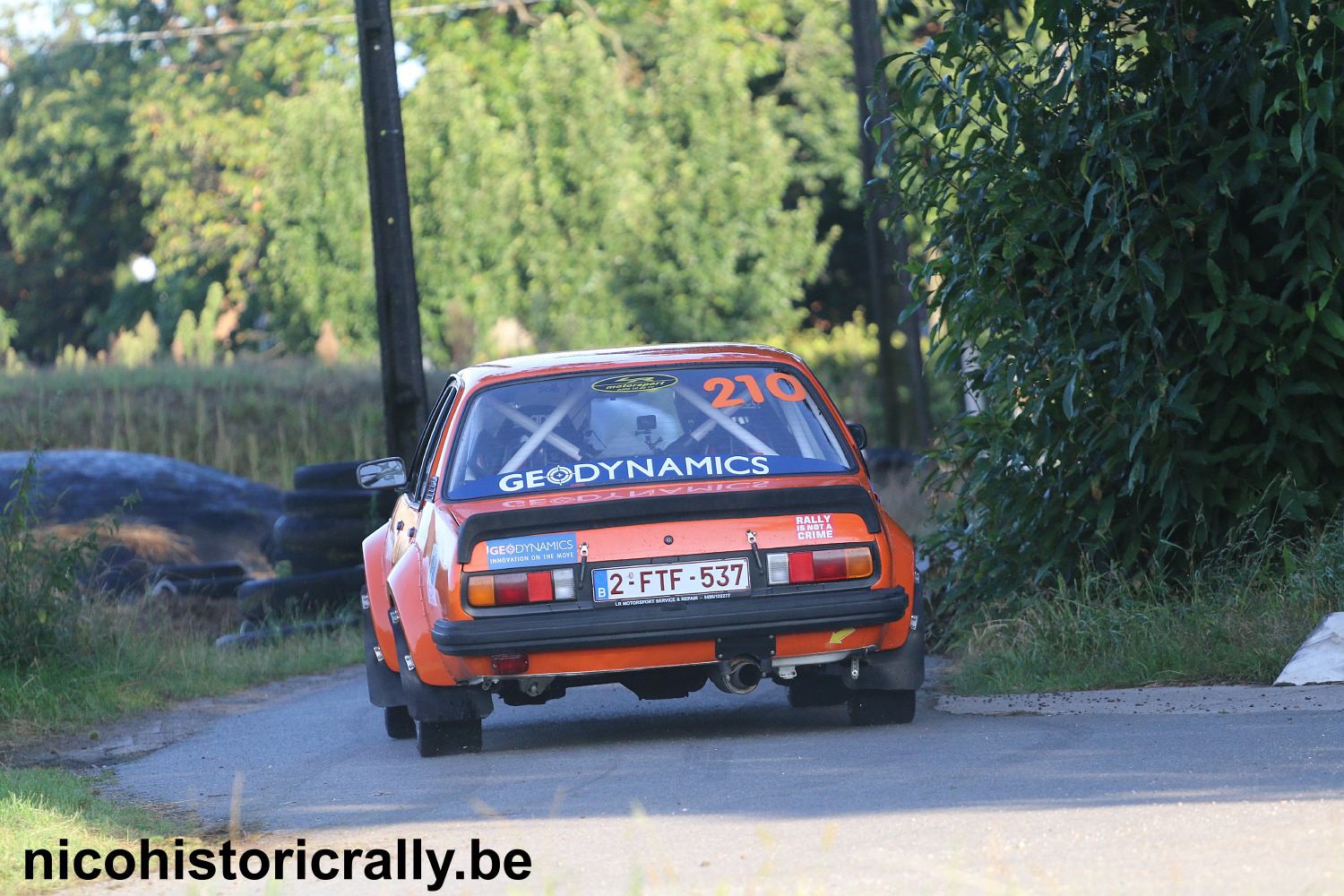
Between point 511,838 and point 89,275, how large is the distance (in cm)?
5011

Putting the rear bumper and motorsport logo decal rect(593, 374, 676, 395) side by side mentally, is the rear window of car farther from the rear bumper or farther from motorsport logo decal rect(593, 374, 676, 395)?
the rear bumper

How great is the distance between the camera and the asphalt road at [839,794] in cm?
547

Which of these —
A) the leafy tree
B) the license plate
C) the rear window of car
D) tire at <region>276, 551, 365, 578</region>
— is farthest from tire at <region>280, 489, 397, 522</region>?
the leafy tree

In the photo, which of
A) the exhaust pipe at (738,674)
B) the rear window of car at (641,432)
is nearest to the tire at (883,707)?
the exhaust pipe at (738,674)

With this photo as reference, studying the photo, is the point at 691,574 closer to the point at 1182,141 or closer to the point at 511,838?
the point at 511,838

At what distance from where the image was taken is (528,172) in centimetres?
4062

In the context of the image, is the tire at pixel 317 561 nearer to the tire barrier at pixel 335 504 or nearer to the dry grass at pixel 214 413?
the tire barrier at pixel 335 504

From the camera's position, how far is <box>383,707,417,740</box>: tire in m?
9.57

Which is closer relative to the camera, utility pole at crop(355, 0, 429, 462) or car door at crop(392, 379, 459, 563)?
car door at crop(392, 379, 459, 563)

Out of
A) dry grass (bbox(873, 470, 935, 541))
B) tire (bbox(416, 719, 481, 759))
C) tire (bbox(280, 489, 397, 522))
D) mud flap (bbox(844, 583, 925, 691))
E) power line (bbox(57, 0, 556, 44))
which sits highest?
power line (bbox(57, 0, 556, 44))

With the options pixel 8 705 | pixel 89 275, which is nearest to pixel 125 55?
pixel 89 275

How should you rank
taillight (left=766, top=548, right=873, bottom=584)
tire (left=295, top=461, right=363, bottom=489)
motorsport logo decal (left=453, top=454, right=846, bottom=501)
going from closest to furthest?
taillight (left=766, top=548, right=873, bottom=584) → motorsport logo decal (left=453, top=454, right=846, bottom=501) → tire (left=295, top=461, right=363, bottom=489)

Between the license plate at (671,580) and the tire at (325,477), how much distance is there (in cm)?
941

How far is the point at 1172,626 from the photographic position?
9.38 m
